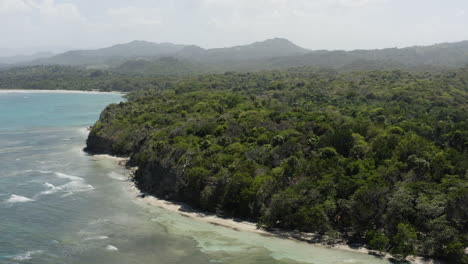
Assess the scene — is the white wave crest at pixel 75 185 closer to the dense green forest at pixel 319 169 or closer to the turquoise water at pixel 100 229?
the turquoise water at pixel 100 229

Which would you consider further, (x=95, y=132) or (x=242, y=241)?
(x=95, y=132)

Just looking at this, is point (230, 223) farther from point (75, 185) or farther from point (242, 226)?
point (75, 185)

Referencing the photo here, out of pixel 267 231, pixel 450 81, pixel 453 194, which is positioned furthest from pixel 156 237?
pixel 450 81

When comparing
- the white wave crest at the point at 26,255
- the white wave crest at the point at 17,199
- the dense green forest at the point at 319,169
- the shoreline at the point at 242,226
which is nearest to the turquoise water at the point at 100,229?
the white wave crest at the point at 26,255

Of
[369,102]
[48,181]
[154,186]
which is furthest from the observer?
[369,102]

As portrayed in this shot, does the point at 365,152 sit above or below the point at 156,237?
above

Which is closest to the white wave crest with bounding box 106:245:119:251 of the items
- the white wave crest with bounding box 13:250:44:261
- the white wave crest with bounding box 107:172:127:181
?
the white wave crest with bounding box 13:250:44:261

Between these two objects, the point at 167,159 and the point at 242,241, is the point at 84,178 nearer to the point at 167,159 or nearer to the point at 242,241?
the point at 167,159
